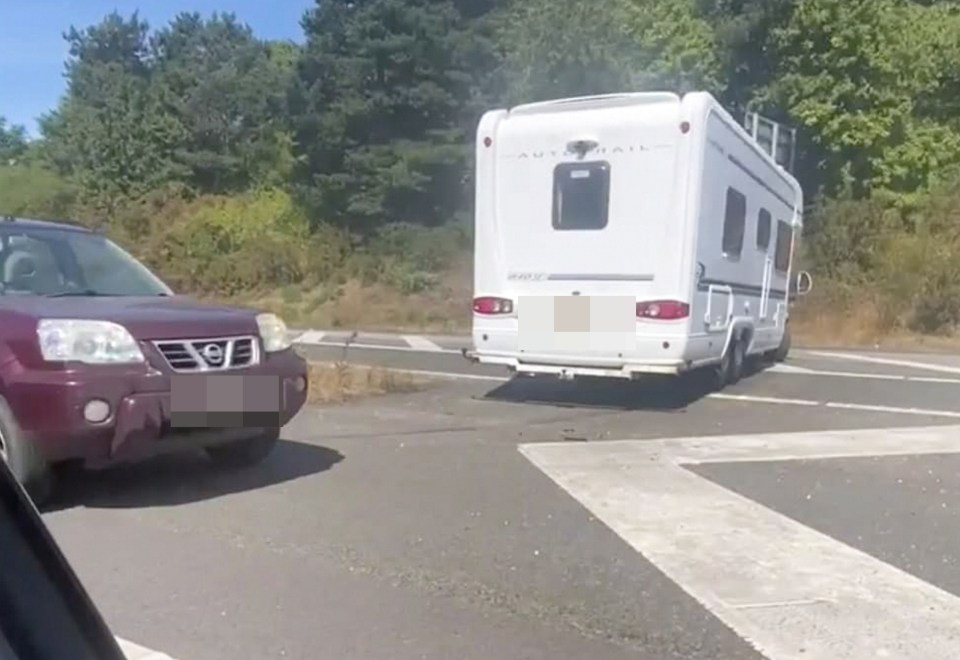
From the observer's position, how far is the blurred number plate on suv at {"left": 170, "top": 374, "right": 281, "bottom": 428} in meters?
5.43

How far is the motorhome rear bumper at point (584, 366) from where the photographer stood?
30.3ft

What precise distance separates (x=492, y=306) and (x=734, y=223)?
255cm

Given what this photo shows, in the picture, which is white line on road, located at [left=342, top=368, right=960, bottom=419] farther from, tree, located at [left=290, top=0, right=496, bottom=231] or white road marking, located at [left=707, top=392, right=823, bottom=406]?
tree, located at [left=290, top=0, right=496, bottom=231]

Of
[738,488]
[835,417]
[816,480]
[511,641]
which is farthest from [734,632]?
[835,417]

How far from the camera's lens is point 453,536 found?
201 inches

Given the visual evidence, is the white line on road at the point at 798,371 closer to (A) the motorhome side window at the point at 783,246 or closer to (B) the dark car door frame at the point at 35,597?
(A) the motorhome side window at the point at 783,246

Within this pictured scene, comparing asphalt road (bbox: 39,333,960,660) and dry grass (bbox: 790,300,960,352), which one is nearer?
asphalt road (bbox: 39,333,960,660)

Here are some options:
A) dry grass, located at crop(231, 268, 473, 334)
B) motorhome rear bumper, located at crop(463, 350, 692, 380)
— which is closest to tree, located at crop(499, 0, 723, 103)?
dry grass, located at crop(231, 268, 473, 334)

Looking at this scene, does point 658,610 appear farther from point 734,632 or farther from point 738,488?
→ point 738,488

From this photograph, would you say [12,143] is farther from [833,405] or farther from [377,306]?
[833,405]

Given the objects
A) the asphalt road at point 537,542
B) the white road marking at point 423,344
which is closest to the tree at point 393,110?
the white road marking at point 423,344

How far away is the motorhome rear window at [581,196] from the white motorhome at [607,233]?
0.01 meters

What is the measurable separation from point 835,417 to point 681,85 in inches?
907

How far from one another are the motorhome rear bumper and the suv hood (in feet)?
13.6
